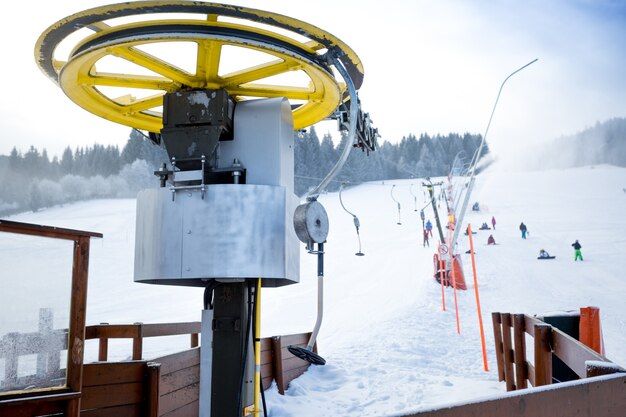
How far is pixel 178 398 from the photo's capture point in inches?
192

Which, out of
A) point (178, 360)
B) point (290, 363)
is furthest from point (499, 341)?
point (178, 360)

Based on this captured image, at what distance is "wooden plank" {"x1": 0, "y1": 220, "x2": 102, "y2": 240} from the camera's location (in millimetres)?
3275

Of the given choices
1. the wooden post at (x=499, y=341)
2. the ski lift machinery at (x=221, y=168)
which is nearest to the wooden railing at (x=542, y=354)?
the wooden post at (x=499, y=341)

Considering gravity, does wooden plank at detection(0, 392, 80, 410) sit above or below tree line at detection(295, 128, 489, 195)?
below

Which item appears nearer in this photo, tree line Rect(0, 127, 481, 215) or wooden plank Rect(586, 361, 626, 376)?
wooden plank Rect(586, 361, 626, 376)

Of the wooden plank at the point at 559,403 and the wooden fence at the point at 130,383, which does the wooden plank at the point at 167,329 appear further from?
the wooden plank at the point at 559,403

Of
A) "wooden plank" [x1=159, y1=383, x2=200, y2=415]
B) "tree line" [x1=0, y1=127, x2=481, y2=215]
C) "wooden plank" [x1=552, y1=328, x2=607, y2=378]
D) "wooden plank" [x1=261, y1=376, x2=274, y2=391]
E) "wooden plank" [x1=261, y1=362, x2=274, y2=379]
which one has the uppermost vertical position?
"tree line" [x1=0, y1=127, x2=481, y2=215]

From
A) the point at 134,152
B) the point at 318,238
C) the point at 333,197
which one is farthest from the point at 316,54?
the point at 134,152

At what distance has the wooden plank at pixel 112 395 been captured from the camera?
3.98 meters

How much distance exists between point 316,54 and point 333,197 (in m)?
61.3

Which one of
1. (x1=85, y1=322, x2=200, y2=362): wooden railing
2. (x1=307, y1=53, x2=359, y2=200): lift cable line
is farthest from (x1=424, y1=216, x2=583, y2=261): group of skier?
(x1=307, y1=53, x2=359, y2=200): lift cable line

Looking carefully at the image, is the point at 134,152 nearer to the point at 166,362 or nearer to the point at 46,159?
the point at 46,159

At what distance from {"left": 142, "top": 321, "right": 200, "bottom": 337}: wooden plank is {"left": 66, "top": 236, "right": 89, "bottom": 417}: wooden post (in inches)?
125

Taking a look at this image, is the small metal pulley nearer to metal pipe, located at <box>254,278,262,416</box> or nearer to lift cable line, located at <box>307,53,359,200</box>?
lift cable line, located at <box>307,53,359,200</box>
